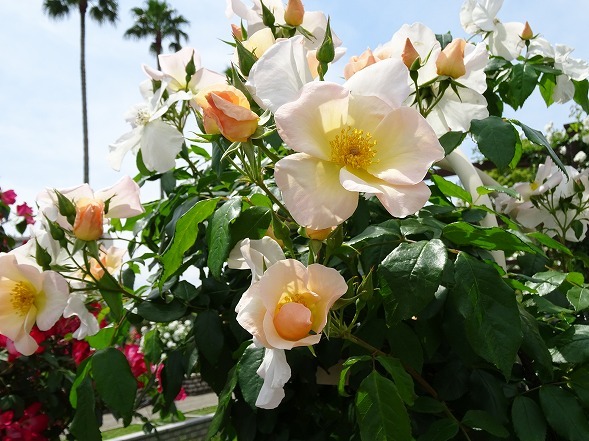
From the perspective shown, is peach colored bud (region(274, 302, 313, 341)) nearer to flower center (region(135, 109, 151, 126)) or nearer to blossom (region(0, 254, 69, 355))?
blossom (region(0, 254, 69, 355))

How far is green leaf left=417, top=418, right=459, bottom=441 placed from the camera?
2.64 feet

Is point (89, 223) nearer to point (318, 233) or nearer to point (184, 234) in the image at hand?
point (184, 234)

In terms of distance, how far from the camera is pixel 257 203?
908 mm

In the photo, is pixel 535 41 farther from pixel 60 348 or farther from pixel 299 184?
pixel 60 348

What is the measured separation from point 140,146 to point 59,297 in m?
0.35

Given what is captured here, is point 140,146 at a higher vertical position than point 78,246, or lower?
higher

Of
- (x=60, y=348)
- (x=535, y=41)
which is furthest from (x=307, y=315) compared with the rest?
(x=60, y=348)

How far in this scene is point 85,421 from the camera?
96 centimetres

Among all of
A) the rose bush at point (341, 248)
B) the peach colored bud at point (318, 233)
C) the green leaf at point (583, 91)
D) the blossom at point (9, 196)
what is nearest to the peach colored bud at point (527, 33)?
the rose bush at point (341, 248)

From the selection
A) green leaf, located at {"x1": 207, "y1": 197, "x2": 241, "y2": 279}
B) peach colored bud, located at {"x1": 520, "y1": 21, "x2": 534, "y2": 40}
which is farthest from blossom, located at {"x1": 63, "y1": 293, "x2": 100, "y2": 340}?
peach colored bud, located at {"x1": 520, "y1": 21, "x2": 534, "y2": 40}

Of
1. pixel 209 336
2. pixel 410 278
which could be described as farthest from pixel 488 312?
pixel 209 336

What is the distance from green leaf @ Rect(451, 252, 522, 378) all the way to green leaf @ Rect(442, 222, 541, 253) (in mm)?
58

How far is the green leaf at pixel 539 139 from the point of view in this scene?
3.19 ft

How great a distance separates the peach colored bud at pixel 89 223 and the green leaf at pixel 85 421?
271 millimetres
